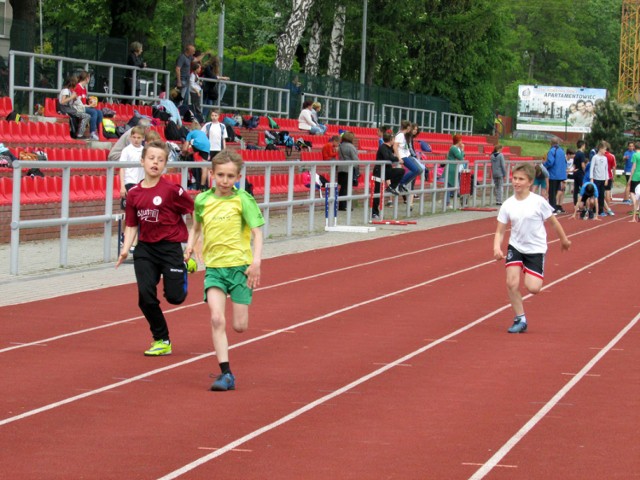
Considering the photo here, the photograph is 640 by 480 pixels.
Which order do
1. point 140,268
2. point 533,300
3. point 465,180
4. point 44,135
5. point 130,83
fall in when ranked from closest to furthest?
point 140,268 < point 533,300 < point 44,135 < point 130,83 < point 465,180

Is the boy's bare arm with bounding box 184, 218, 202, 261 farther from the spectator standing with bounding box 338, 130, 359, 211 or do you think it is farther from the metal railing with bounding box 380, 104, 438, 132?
the metal railing with bounding box 380, 104, 438, 132

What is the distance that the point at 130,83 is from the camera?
101 ft

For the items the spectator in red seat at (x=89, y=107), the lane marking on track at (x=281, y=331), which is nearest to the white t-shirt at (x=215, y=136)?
the spectator in red seat at (x=89, y=107)

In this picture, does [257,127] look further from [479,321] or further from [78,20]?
[479,321]

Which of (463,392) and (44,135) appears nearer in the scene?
(463,392)

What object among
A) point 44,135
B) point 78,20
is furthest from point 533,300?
point 78,20

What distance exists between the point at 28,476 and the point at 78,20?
3705cm

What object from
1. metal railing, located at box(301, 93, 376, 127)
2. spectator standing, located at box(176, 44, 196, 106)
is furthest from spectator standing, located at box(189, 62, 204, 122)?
metal railing, located at box(301, 93, 376, 127)

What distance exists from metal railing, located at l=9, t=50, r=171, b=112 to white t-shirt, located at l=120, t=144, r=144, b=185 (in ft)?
28.6

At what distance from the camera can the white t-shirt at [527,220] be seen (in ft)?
40.6

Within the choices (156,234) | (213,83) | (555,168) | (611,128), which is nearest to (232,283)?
(156,234)

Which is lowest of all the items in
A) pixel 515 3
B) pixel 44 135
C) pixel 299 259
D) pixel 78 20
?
pixel 299 259

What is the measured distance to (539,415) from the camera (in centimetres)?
849

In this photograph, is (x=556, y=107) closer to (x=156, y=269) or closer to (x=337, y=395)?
(x=156, y=269)
